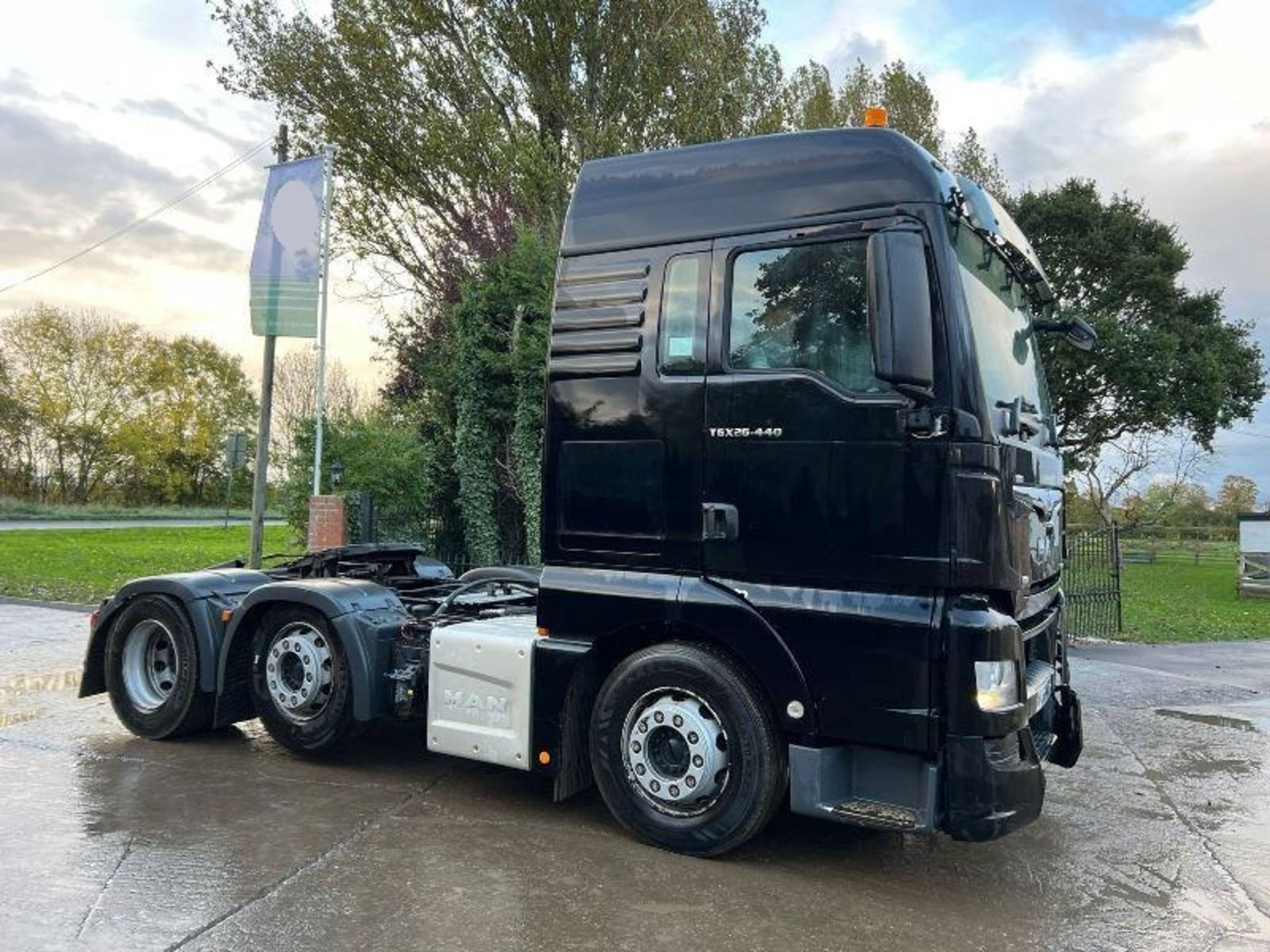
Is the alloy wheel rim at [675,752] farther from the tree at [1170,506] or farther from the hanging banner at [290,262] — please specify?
the tree at [1170,506]

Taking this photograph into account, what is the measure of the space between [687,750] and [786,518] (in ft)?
3.75

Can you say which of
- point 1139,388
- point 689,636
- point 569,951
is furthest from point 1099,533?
point 1139,388

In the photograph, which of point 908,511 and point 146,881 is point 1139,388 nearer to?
point 908,511

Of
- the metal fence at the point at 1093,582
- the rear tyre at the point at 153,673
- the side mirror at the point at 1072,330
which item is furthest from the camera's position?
the metal fence at the point at 1093,582

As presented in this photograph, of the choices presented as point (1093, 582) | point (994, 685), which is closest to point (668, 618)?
point (994, 685)

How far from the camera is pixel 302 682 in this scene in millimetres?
5758

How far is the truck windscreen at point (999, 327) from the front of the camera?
13.7ft

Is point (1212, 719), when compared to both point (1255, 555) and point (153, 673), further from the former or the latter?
point (1255, 555)

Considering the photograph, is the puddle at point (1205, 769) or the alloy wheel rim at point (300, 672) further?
the puddle at point (1205, 769)

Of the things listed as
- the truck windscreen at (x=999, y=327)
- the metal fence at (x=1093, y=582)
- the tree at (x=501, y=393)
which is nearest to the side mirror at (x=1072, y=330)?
the truck windscreen at (x=999, y=327)

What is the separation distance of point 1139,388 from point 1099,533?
1405 cm

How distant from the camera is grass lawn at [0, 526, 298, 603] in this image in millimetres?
15383

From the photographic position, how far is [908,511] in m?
3.97

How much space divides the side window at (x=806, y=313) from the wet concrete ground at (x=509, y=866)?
2.16 m
